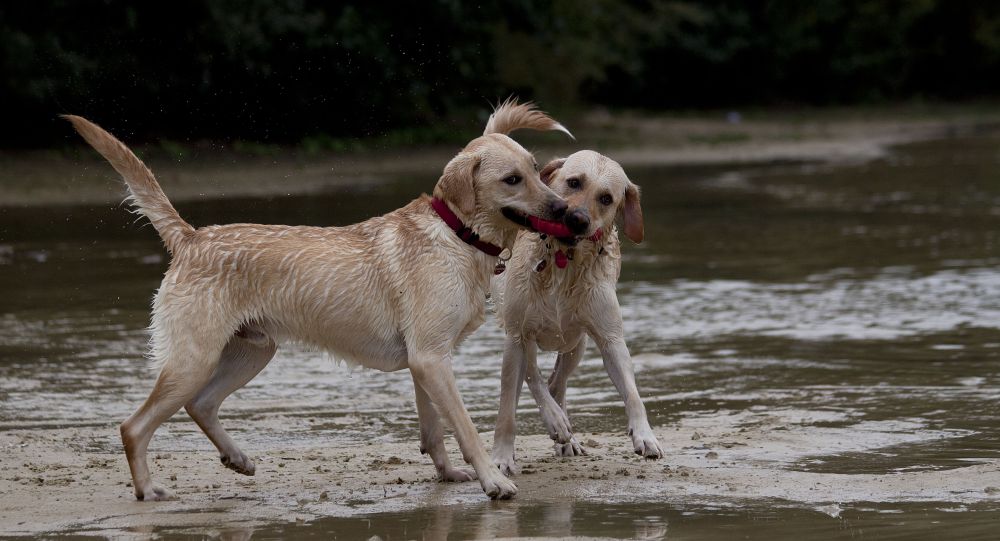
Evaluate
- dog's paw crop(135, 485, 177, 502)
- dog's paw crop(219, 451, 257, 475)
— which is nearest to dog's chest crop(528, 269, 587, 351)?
dog's paw crop(219, 451, 257, 475)

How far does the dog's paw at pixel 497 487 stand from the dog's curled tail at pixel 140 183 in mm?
1714

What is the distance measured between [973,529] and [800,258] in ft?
28.1

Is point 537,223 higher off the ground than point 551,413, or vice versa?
point 537,223

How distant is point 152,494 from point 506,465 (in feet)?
5.05

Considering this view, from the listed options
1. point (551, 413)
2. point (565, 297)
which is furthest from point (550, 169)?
point (551, 413)

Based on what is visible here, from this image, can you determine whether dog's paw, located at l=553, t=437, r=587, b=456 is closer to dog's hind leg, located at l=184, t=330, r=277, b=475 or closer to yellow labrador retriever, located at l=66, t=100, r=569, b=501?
yellow labrador retriever, located at l=66, t=100, r=569, b=501

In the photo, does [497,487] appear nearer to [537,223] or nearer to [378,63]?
[537,223]

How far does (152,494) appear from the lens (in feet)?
19.0

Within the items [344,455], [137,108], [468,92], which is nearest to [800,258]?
[344,455]

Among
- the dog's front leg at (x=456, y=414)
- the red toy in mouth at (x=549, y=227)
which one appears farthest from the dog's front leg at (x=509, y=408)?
the red toy in mouth at (x=549, y=227)

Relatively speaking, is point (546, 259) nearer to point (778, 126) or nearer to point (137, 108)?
point (137, 108)

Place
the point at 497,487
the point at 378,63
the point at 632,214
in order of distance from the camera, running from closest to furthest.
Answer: the point at 497,487
the point at 632,214
the point at 378,63

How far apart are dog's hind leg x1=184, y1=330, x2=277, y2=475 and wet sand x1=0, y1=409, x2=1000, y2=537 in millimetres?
126

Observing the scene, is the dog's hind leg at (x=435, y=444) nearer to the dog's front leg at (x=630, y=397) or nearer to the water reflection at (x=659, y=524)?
the water reflection at (x=659, y=524)
